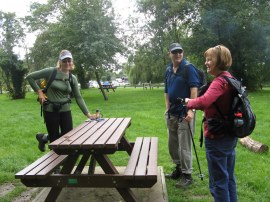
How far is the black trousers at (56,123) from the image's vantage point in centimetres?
507

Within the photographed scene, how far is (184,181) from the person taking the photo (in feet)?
16.1

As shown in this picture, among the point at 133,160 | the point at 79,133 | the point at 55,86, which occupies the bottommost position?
the point at 133,160

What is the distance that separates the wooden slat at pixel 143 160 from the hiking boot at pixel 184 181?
27.8 inches

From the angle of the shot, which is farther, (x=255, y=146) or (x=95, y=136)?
(x=255, y=146)

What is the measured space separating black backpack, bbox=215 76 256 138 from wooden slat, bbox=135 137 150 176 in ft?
3.50

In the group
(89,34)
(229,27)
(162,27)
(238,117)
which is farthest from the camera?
(162,27)

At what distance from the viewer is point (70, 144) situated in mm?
3570

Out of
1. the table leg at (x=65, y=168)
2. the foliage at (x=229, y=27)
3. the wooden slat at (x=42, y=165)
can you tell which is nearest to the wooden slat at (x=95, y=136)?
the table leg at (x=65, y=168)

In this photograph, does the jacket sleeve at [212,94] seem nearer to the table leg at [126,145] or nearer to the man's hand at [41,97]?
the table leg at [126,145]

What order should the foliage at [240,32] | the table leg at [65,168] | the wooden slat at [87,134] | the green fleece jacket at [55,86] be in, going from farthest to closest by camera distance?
the foliage at [240,32]
the green fleece jacket at [55,86]
the table leg at [65,168]
the wooden slat at [87,134]

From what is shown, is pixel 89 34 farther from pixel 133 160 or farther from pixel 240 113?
pixel 240 113

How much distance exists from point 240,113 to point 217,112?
24 cm

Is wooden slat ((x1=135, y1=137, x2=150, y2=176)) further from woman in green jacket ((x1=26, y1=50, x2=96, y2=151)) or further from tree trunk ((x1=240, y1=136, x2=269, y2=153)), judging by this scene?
tree trunk ((x1=240, y1=136, x2=269, y2=153))

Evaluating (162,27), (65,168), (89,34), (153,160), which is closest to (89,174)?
(65,168)
